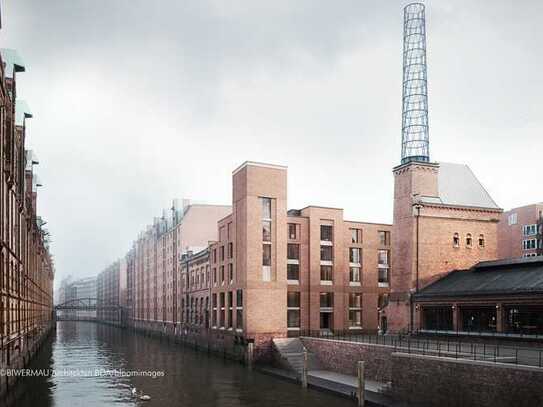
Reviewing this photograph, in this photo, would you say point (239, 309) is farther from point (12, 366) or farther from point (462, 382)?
point (462, 382)

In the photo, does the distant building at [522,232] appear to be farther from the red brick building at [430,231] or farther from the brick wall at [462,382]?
the brick wall at [462,382]

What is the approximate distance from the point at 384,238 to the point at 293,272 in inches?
636

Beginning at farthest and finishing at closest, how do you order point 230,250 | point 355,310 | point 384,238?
point 384,238 < point 355,310 < point 230,250

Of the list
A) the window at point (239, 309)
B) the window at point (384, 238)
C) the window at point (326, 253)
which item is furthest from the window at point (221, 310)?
the window at point (384, 238)

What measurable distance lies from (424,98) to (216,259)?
33858 millimetres

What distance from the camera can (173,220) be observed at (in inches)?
4668

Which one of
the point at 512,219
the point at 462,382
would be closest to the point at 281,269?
the point at 462,382

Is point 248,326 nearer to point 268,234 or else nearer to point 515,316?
point 268,234

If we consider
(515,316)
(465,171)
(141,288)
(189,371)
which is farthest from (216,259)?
(141,288)

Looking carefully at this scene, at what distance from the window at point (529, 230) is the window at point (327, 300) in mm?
47109

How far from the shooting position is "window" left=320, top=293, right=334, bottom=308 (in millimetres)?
74000

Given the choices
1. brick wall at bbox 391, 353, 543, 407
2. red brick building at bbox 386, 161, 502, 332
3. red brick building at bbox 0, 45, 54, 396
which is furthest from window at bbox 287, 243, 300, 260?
brick wall at bbox 391, 353, 543, 407

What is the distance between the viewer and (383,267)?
8075 centimetres

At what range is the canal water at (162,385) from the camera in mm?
42656
